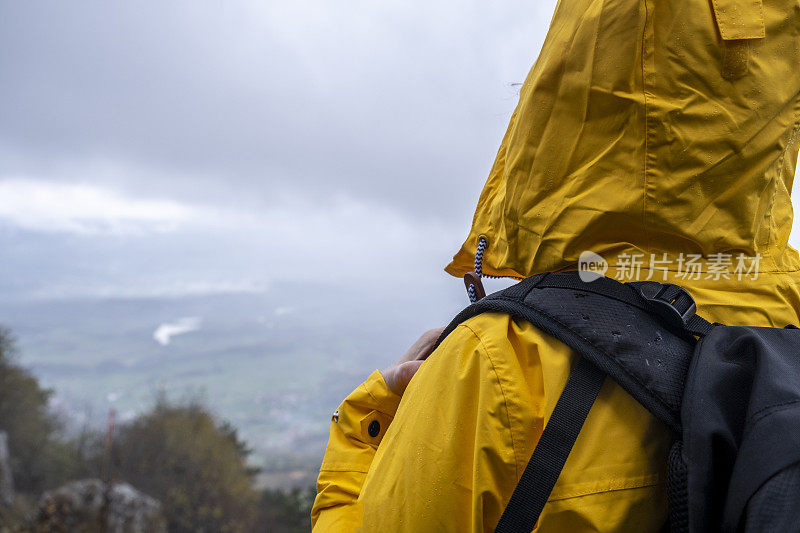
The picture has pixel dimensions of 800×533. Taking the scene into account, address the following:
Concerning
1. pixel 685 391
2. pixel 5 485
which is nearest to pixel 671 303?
pixel 685 391

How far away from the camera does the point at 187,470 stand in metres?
13.1

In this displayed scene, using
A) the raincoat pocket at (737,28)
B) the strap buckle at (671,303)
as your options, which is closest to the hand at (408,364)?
the strap buckle at (671,303)

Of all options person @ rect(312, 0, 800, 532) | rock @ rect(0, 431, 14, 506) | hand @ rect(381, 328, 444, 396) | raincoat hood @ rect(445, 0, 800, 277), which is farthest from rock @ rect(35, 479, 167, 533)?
raincoat hood @ rect(445, 0, 800, 277)

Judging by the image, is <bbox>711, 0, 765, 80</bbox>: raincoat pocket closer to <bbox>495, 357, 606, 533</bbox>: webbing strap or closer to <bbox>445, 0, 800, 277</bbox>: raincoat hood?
<bbox>445, 0, 800, 277</bbox>: raincoat hood

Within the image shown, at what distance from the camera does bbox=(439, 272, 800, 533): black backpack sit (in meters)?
0.71

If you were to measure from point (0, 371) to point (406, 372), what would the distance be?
51.3 feet

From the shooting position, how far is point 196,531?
12164 millimetres

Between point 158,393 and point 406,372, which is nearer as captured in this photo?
point 406,372

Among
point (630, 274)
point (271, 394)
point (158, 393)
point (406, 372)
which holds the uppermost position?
point (630, 274)

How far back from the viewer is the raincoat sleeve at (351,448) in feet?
4.09

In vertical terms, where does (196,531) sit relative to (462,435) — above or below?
below

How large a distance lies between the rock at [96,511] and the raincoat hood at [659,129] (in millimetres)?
10634

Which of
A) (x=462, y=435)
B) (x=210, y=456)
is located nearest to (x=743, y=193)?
(x=462, y=435)

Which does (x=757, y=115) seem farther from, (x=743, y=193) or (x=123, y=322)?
(x=123, y=322)
